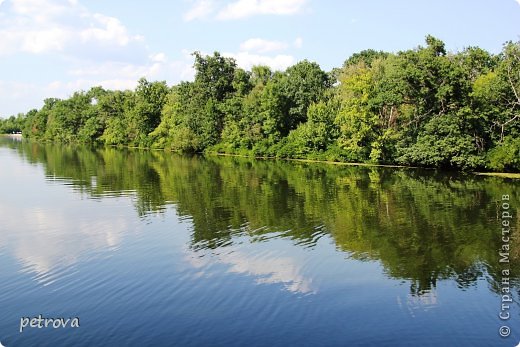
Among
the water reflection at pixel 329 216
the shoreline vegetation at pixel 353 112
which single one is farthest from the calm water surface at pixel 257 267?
the shoreline vegetation at pixel 353 112

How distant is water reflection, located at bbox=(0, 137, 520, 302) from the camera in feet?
58.6

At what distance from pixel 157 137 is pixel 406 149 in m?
56.9

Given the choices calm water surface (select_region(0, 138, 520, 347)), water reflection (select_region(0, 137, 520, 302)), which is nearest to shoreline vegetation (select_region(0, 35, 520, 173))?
water reflection (select_region(0, 137, 520, 302))

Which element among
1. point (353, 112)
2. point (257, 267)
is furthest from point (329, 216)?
point (353, 112)

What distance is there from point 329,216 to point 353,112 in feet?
103

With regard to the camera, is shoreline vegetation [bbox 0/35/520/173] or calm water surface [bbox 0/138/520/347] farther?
shoreline vegetation [bbox 0/35/520/173]

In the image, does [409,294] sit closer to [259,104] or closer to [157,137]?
[259,104]

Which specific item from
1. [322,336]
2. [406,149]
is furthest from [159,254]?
[406,149]

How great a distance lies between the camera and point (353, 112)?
55594 millimetres

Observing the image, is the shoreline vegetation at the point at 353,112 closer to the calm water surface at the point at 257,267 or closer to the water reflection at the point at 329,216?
the water reflection at the point at 329,216

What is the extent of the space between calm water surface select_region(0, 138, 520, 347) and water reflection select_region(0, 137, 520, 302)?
0.12 m

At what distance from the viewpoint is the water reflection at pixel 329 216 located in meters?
17.9

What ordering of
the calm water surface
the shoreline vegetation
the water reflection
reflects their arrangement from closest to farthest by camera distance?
the calm water surface, the water reflection, the shoreline vegetation

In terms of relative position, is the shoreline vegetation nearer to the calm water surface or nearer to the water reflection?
the water reflection
